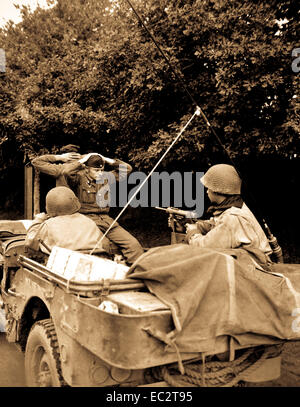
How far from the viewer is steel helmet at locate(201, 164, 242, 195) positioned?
12.0ft

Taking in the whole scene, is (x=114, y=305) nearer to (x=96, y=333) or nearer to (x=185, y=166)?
(x=96, y=333)

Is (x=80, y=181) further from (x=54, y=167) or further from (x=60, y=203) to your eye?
(x=60, y=203)

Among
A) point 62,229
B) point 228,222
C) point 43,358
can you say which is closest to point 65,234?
point 62,229

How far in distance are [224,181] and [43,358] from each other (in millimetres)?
2122

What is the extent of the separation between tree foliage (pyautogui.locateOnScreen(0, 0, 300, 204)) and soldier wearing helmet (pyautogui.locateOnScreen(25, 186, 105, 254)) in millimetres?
1981

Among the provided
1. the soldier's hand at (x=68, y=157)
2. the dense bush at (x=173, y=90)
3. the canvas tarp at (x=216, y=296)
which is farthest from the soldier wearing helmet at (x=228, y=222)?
the dense bush at (x=173, y=90)

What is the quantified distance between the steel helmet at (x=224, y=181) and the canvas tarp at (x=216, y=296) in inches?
32.4

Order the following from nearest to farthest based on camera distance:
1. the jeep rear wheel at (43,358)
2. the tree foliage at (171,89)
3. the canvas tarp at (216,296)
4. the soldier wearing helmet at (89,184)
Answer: the canvas tarp at (216,296) → the jeep rear wheel at (43,358) → the soldier wearing helmet at (89,184) → the tree foliage at (171,89)

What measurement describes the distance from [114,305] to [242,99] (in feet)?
20.0

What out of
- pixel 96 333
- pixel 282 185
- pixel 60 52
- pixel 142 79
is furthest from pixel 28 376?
pixel 60 52

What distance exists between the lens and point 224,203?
3.72 meters

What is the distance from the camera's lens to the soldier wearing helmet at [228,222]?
3408 millimetres

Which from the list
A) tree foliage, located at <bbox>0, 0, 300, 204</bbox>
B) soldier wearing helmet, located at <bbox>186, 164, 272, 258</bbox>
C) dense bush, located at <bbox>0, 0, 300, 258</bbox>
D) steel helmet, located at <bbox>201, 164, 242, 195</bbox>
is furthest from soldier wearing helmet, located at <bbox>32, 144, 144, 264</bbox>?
dense bush, located at <bbox>0, 0, 300, 258</bbox>

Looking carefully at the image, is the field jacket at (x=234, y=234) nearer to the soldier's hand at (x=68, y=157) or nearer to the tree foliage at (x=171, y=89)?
the tree foliage at (x=171, y=89)
